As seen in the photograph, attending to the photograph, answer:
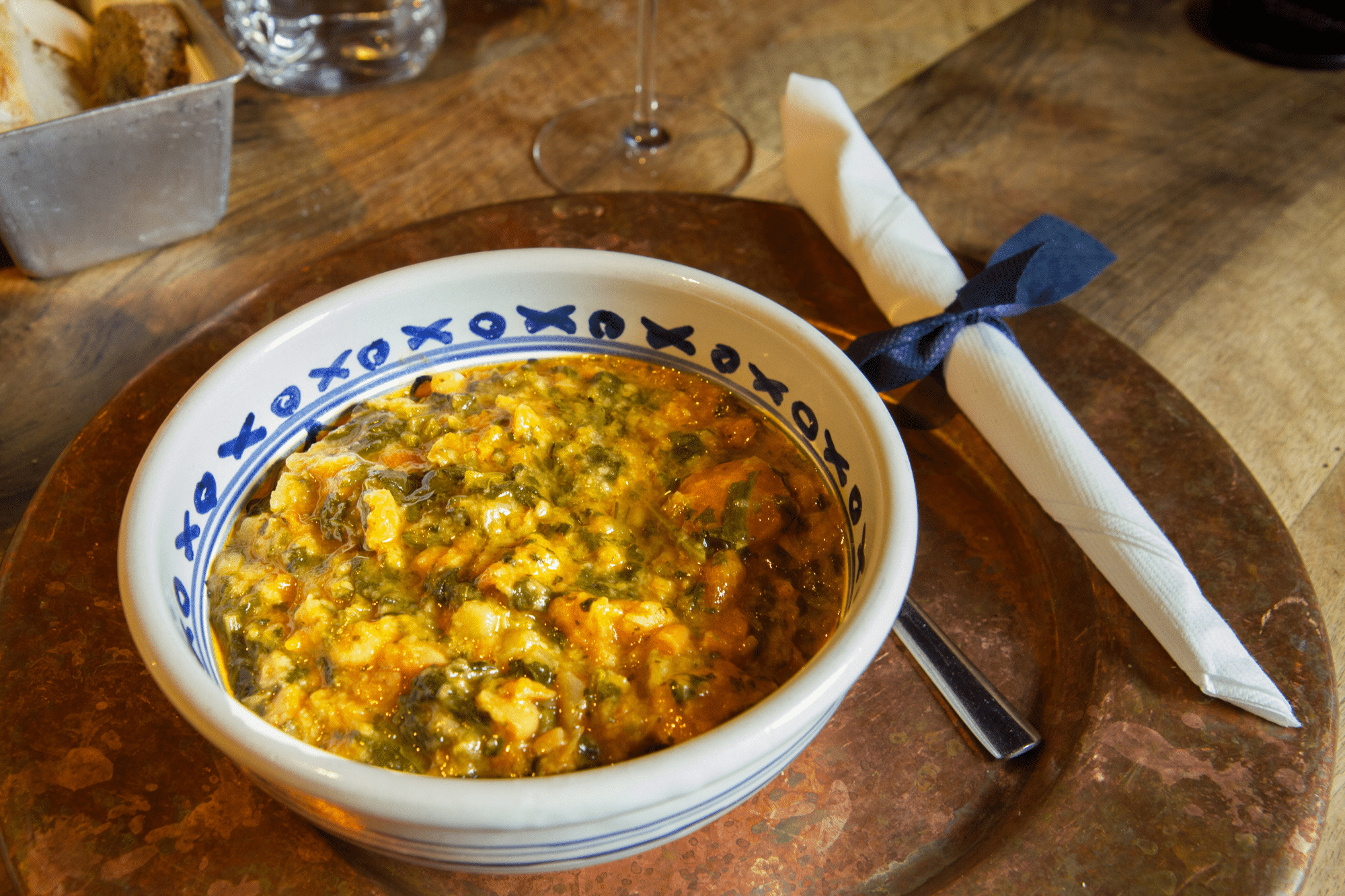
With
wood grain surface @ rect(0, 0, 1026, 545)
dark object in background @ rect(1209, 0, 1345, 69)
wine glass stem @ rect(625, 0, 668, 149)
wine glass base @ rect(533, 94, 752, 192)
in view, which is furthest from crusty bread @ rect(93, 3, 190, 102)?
dark object in background @ rect(1209, 0, 1345, 69)

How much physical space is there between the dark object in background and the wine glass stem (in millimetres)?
1752

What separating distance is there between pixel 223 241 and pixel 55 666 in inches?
44.3

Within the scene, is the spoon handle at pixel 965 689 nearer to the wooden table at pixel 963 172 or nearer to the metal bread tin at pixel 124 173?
the wooden table at pixel 963 172

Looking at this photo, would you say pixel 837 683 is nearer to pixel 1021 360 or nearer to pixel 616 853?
pixel 616 853

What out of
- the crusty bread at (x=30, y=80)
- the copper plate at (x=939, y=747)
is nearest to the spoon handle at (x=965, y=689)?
the copper plate at (x=939, y=747)

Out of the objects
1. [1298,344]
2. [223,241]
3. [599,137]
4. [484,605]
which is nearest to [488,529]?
[484,605]

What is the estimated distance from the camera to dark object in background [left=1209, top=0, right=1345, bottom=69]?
2.71m

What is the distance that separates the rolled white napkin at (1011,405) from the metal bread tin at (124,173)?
1145 millimetres

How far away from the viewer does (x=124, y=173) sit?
73.9 inches

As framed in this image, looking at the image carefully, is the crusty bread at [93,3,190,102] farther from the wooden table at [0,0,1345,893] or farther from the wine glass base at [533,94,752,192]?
the wine glass base at [533,94,752,192]

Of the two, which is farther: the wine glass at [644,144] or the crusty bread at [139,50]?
the wine glass at [644,144]

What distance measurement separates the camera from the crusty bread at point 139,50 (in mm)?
2018

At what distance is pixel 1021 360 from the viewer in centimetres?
156

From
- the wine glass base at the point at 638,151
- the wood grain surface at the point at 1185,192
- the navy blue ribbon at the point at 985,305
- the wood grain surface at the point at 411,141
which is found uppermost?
the navy blue ribbon at the point at 985,305
